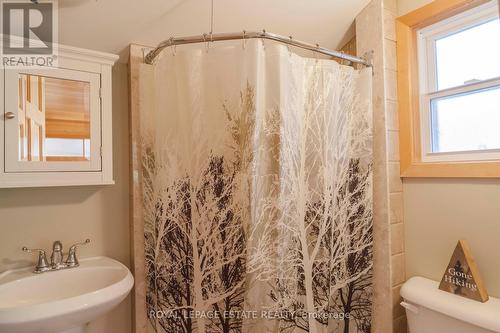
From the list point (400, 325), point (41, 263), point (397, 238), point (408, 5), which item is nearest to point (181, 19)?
point (408, 5)

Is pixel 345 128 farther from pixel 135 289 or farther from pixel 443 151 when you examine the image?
pixel 135 289

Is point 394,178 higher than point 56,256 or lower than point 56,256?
higher

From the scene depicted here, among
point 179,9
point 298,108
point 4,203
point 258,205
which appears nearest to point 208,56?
point 179,9

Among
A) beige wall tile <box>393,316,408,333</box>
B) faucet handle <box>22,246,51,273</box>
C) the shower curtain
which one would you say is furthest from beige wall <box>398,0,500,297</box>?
faucet handle <box>22,246,51,273</box>

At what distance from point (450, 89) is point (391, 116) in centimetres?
28

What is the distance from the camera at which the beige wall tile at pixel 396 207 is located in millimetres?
1349

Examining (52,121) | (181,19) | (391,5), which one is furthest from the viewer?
(391,5)

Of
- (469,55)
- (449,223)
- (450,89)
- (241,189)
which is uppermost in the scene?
(469,55)

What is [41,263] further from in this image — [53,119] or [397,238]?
[397,238]

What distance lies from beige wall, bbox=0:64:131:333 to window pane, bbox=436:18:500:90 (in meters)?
1.69

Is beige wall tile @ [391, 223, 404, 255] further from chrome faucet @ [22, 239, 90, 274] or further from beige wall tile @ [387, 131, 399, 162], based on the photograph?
chrome faucet @ [22, 239, 90, 274]

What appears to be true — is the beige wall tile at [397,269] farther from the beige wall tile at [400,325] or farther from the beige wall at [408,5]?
the beige wall at [408,5]

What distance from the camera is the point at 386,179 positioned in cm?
132

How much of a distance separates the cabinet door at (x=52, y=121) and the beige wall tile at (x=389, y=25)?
59.0 inches
